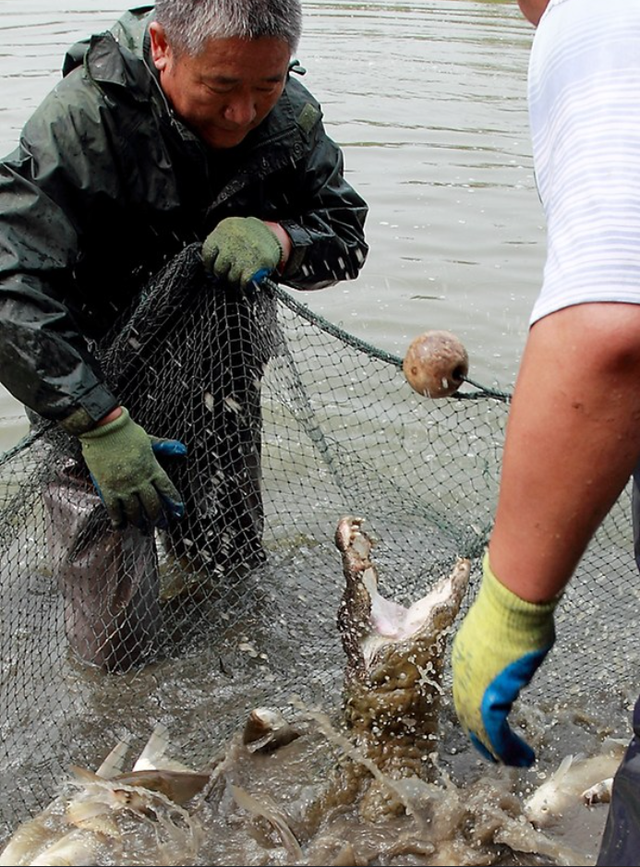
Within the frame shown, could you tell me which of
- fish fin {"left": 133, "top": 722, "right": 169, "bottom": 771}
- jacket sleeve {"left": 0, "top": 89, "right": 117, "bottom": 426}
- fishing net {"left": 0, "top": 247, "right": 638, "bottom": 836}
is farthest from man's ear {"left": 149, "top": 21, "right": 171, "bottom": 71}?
fish fin {"left": 133, "top": 722, "right": 169, "bottom": 771}

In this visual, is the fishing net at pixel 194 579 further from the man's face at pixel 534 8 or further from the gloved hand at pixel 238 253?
the man's face at pixel 534 8

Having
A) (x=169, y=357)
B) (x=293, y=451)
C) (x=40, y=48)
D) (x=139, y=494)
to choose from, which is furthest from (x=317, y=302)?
(x=40, y=48)

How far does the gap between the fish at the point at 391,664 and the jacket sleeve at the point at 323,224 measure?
3.92ft

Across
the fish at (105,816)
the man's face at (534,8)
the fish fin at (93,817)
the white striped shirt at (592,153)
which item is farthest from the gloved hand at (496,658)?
the fish fin at (93,817)

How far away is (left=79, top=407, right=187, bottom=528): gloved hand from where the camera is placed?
3.46m

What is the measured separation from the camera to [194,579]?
425 centimetres

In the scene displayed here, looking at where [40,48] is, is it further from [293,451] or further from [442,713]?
[442,713]

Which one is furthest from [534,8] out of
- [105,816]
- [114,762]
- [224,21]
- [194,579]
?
[194,579]

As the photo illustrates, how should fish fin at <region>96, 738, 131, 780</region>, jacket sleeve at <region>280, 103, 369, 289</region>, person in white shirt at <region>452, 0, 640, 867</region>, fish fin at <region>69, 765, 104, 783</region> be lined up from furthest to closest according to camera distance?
jacket sleeve at <region>280, 103, 369, 289</region> < fish fin at <region>96, 738, 131, 780</region> < fish fin at <region>69, 765, 104, 783</region> < person in white shirt at <region>452, 0, 640, 867</region>

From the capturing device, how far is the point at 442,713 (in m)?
3.62

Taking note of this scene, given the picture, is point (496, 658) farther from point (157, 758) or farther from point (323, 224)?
point (323, 224)

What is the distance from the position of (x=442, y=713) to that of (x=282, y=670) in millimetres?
679

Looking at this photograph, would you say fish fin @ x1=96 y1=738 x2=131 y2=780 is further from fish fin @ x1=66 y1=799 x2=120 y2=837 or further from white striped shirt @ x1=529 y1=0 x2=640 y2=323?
white striped shirt @ x1=529 y1=0 x2=640 y2=323

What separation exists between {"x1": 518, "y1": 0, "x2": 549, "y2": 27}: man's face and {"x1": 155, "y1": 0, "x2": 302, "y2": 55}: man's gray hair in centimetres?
122
